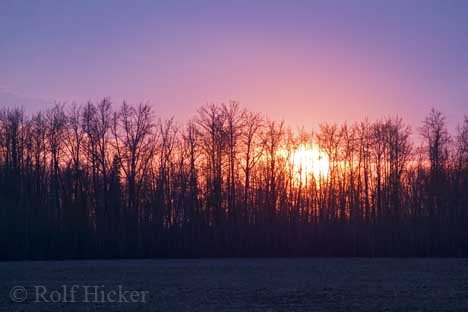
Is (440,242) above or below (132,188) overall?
below

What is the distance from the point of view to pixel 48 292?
1081 inches

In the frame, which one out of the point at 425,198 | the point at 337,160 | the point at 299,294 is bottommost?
the point at 299,294

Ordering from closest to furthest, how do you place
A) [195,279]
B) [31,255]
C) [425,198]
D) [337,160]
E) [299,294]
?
[299,294] < [195,279] < [31,255] < [425,198] < [337,160]

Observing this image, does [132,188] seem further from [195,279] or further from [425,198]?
[195,279]

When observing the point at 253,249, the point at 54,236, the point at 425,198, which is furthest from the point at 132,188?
the point at 425,198

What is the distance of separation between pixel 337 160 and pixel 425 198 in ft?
40.5

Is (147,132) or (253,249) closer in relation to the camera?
(253,249)

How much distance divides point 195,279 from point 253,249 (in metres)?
29.5

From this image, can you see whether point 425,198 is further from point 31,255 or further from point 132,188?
point 31,255

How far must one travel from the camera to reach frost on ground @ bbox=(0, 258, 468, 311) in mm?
22953

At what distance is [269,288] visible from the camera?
2895cm

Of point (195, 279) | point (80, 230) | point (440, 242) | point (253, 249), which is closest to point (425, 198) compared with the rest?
point (440, 242)

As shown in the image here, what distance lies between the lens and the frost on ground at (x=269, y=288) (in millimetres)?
22953

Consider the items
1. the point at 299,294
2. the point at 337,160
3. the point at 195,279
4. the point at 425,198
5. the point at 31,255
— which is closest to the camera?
the point at 299,294
